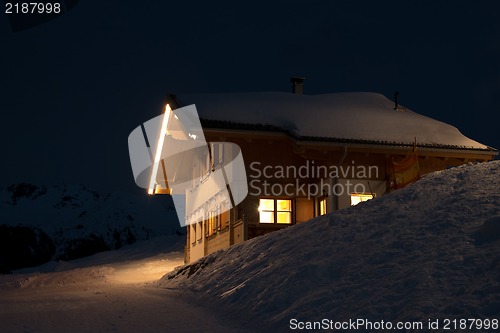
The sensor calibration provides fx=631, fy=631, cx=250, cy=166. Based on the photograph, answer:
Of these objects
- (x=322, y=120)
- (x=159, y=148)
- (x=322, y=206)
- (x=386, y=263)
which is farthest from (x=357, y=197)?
(x=386, y=263)

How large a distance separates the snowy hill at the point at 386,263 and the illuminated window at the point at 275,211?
6.00 meters

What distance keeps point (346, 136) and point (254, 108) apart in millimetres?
3225

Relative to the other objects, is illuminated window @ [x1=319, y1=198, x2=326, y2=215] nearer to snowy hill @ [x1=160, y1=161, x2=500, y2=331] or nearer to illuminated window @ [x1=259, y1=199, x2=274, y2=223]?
illuminated window @ [x1=259, y1=199, x2=274, y2=223]

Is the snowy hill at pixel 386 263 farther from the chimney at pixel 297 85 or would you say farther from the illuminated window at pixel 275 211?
the chimney at pixel 297 85

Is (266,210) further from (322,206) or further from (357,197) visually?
(357,197)

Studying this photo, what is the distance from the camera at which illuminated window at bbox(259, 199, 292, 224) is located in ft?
64.9

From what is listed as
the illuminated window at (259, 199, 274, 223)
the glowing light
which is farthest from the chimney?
the illuminated window at (259, 199, 274, 223)

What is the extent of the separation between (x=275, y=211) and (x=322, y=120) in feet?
11.5

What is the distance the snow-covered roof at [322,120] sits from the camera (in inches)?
761

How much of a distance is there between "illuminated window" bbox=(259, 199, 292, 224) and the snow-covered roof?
7.95 feet

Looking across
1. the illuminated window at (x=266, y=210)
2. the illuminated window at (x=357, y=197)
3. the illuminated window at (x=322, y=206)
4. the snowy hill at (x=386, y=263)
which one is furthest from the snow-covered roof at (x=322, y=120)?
the snowy hill at (x=386, y=263)

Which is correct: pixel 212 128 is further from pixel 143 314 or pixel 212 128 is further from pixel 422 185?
pixel 143 314

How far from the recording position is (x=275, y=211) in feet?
65.3

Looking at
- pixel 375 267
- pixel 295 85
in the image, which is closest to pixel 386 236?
pixel 375 267
